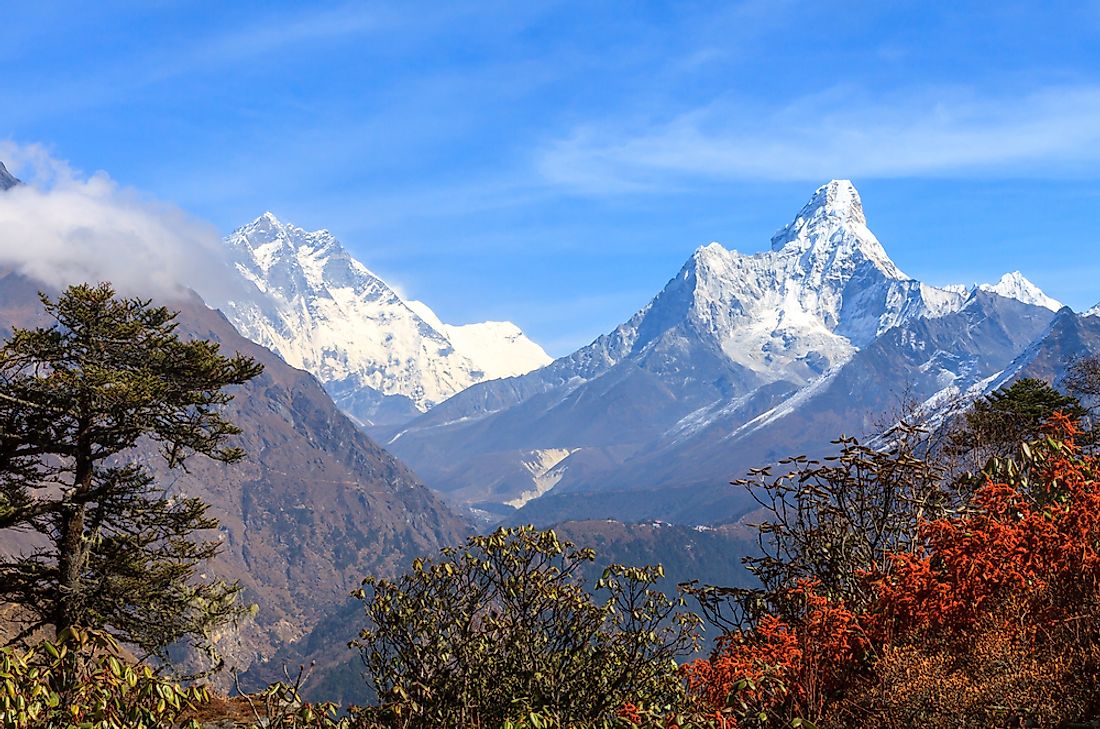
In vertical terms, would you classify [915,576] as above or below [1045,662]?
above

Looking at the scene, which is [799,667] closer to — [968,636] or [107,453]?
[968,636]

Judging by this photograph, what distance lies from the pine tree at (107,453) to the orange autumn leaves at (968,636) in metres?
23.9

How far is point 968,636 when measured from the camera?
11711 millimetres

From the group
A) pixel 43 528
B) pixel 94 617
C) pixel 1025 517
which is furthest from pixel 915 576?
pixel 43 528

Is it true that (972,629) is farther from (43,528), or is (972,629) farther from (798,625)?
(43,528)

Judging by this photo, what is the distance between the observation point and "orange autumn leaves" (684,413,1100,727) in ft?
33.6

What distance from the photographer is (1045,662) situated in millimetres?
11008

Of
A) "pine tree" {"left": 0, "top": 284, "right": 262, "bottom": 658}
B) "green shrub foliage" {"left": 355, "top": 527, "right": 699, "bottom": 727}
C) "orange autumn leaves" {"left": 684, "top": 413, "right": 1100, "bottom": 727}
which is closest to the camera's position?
"orange autumn leaves" {"left": 684, "top": 413, "right": 1100, "bottom": 727}

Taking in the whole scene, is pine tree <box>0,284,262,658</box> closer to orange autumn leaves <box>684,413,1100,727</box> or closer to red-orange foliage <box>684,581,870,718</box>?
red-orange foliage <box>684,581,870,718</box>

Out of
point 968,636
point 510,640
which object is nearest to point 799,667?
point 968,636

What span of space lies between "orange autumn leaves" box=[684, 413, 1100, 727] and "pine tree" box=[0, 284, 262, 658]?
23.9 m

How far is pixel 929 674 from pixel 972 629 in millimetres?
1801

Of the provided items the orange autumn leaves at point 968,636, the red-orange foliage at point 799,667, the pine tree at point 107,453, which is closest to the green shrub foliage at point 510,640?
the red-orange foliage at point 799,667

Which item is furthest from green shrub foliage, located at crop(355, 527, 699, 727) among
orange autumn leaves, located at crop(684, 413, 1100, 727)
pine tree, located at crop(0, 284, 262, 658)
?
pine tree, located at crop(0, 284, 262, 658)
